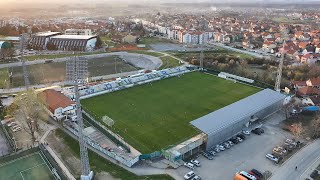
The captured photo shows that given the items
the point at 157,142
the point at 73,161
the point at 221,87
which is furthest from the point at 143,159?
the point at 221,87

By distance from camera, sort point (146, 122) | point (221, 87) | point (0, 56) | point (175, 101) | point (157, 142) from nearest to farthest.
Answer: point (157, 142) < point (146, 122) < point (175, 101) < point (221, 87) < point (0, 56)

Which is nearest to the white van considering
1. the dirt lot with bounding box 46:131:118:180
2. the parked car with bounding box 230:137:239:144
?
the parked car with bounding box 230:137:239:144

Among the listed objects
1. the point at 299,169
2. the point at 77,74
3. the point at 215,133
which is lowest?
the point at 299,169

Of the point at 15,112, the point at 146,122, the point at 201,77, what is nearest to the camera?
the point at 146,122

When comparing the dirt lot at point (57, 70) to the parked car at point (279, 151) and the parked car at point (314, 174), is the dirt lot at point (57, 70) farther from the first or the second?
the parked car at point (314, 174)

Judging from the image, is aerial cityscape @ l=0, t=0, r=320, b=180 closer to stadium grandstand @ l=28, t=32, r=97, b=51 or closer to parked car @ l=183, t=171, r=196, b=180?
parked car @ l=183, t=171, r=196, b=180

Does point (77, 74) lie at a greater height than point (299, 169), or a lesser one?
greater

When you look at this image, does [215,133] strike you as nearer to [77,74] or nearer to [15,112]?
[77,74]
